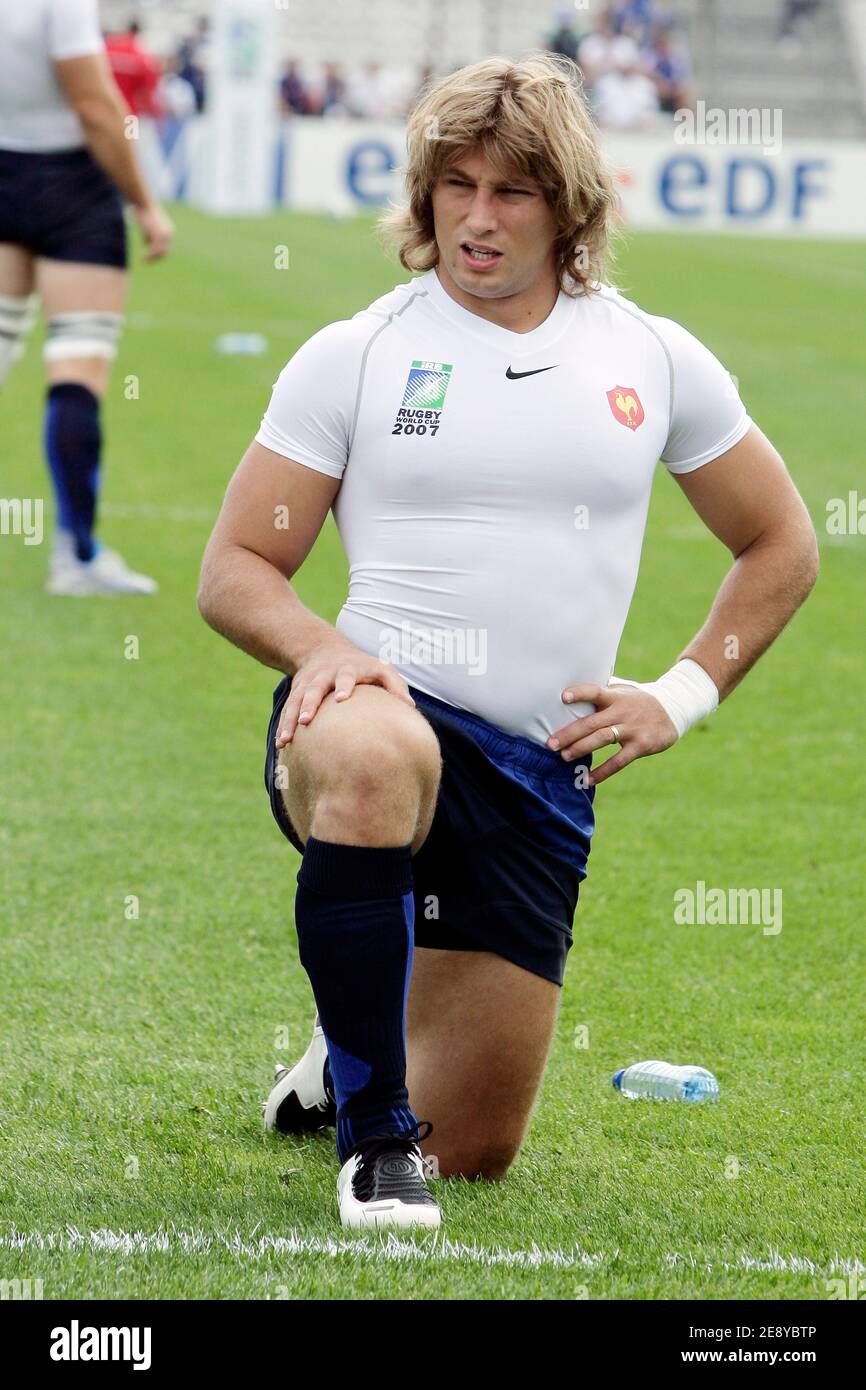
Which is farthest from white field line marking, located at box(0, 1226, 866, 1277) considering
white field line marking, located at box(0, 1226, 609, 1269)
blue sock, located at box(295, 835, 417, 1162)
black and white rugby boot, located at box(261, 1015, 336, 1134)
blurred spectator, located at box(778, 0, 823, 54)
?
blurred spectator, located at box(778, 0, 823, 54)

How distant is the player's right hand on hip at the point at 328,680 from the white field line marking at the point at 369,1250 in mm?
694

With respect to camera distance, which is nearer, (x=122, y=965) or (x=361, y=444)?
(x=361, y=444)

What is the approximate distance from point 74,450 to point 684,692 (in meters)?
4.24

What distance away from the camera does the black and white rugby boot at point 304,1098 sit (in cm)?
331

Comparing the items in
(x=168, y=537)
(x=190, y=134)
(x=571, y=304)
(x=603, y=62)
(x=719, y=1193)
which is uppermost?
(x=603, y=62)

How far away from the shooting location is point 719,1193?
3170 millimetres

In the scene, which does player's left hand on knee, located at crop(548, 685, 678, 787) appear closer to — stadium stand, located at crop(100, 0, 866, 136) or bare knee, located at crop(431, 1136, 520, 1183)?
bare knee, located at crop(431, 1136, 520, 1183)

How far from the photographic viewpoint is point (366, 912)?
2.84 m

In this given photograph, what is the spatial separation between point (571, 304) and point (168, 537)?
17.4ft

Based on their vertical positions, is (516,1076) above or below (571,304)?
below

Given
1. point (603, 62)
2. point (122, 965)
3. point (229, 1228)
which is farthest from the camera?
point (603, 62)
